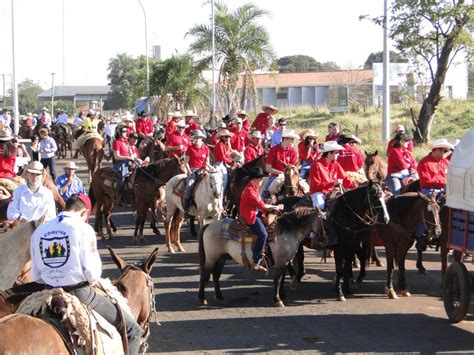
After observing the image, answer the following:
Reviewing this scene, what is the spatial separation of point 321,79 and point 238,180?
59.0 metres

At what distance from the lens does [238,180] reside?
61.9 feet

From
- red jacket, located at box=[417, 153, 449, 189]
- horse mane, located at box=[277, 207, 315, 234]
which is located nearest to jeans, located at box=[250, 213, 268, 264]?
horse mane, located at box=[277, 207, 315, 234]

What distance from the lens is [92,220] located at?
22.5 m

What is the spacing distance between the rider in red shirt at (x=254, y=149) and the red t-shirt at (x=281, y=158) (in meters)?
2.89

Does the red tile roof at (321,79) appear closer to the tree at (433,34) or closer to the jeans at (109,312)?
the tree at (433,34)

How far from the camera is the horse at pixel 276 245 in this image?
12.6 m

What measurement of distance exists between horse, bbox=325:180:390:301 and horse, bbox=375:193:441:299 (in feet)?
1.58

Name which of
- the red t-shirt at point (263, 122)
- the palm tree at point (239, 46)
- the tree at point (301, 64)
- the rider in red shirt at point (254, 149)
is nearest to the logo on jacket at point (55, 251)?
the rider in red shirt at point (254, 149)

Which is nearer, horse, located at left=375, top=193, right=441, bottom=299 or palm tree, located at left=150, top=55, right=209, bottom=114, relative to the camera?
horse, located at left=375, top=193, right=441, bottom=299

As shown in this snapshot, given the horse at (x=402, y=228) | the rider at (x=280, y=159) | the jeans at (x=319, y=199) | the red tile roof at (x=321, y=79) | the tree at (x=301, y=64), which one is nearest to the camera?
the horse at (x=402, y=228)

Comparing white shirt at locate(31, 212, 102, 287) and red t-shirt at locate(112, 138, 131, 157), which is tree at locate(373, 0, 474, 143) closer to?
red t-shirt at locate(112, 138, 131, 157)

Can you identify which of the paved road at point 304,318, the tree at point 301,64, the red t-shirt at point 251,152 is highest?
the tree at point 301,64

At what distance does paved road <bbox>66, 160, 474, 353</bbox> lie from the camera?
10.4 m

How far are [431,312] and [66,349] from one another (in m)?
7.33
